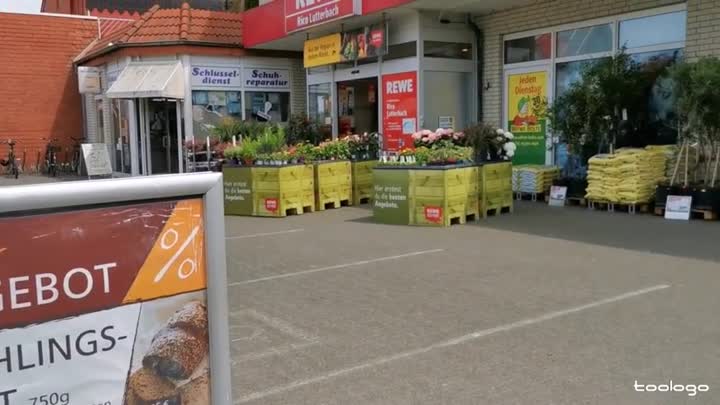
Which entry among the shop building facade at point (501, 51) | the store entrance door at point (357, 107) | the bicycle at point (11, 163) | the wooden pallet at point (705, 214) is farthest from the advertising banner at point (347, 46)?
the bicycle at point (11, 163)

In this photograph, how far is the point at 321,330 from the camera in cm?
497

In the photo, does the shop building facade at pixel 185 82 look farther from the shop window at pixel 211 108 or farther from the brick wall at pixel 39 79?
the brick wall at pixel 39 79

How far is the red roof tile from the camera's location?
60.0ft

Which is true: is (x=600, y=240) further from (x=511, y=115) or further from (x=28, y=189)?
(x=28, y=189)

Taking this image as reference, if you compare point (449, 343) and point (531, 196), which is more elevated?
point (531, 196)

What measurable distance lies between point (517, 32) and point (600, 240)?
6684 millimetres

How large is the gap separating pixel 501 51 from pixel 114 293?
42.4 feet

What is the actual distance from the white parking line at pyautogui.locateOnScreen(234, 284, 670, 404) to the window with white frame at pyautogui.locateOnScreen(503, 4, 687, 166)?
5.36 metres

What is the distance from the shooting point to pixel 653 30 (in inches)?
434

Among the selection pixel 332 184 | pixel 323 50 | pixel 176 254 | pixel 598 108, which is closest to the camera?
pixel 176 254

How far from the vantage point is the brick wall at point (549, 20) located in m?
10.1

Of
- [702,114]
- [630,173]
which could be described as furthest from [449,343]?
[630,173]

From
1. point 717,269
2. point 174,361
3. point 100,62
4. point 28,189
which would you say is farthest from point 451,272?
point 100,62

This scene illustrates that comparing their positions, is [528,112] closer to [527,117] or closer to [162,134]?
[527,117]
